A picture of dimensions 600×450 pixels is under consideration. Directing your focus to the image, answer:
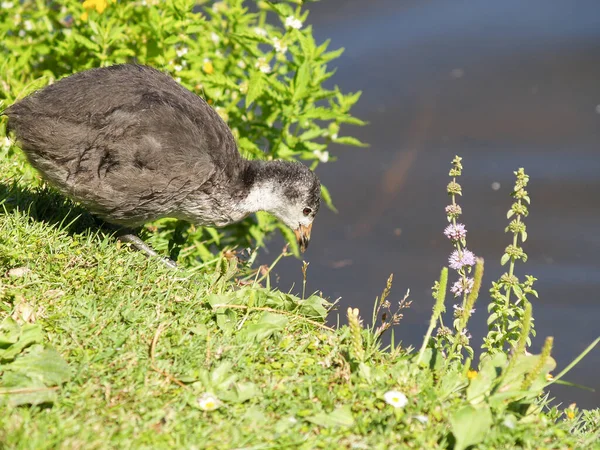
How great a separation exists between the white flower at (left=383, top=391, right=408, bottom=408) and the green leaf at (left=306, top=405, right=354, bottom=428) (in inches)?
7.5

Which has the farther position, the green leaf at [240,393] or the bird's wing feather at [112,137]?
the bird's wing feather at [112,137]

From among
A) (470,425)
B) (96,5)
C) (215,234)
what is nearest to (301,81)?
(215,234)

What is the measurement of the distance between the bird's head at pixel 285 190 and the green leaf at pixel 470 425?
280 centimetres

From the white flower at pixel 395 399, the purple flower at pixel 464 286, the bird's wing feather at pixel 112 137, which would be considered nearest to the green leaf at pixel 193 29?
the bird's wing feather at pixel 112 137

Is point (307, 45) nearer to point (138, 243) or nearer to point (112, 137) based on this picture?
point (112, 137)

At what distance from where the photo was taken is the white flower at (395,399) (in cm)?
366

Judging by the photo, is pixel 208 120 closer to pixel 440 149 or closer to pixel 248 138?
pixel 248 138

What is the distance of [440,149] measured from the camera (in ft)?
28.2

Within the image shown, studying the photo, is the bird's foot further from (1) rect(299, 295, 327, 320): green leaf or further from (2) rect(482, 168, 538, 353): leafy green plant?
(2) rect(482, 168, 538, 353): leafy green plant

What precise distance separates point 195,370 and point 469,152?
5.27 m

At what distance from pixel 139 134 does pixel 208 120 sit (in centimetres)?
57

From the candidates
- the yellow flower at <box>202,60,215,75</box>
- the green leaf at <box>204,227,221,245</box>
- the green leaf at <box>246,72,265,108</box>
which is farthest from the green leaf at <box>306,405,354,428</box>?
the yellow flower at <box>202,60,215,75</box>

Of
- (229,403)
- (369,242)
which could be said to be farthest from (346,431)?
(369,242)

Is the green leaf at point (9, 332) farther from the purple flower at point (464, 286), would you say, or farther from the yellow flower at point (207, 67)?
the yellow flower at point (207, 67)
